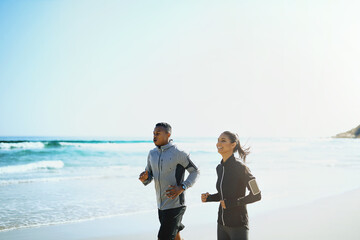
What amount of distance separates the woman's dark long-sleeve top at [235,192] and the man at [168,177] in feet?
1.93

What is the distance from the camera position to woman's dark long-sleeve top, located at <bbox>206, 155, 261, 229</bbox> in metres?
3.30

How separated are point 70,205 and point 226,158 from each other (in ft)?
20.8

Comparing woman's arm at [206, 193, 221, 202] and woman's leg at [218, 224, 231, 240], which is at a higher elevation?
woman's arm at [206, 193, 221, 202]

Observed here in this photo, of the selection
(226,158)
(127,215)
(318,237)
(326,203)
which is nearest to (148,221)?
(127,215)

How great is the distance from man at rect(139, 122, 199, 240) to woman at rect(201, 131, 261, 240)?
570 millimetres

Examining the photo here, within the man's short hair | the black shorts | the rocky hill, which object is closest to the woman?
the black shorts

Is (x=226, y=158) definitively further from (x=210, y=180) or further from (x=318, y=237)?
(x=210, y=180)

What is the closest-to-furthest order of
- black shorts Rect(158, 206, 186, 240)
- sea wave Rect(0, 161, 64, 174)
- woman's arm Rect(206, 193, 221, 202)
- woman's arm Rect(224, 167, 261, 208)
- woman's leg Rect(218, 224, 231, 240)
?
woman's arm Rect(224, 167, 261, 208)
woman's leg Rect(218, 224, 231, 240)
woman's arm Rect(206, 193, 221, 202)
black shorts Rect(158, 206, 186, 240)
sea wave Rect(0, 161, 64, 174)

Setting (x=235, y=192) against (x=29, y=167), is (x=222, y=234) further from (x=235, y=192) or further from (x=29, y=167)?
(x=29, y=167)

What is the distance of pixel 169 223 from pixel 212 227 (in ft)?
9.51

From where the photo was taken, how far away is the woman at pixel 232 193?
3.29 metres

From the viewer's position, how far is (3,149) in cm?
2995

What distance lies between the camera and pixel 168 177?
405cm

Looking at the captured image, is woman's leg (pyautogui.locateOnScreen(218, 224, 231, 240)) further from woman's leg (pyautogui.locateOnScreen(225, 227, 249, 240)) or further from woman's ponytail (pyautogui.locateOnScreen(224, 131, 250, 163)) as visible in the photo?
woman's ponytail (pyautogui.locateOnScreen(224, 131, 250, 163))
